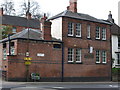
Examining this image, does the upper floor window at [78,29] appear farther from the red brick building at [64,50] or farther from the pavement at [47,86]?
the pavement at [47,86]

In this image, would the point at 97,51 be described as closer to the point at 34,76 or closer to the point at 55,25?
the point at 55,25

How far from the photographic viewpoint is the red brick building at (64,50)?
91.6 feet

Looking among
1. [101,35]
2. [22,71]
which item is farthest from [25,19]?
[22,71]

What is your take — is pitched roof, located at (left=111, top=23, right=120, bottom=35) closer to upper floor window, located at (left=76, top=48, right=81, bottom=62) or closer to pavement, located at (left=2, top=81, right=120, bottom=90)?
upper floor window, located at (left=76, top=48, right=81, bottom=62)

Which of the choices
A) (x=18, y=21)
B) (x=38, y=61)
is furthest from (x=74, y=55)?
(x=18, y=21)

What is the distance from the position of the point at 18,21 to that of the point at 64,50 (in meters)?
35.5

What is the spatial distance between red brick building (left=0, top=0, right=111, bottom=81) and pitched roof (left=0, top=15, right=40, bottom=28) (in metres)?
28.4

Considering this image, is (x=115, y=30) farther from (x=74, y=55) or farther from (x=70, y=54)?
(x=70, y=54)

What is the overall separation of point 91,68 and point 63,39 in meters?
6.03

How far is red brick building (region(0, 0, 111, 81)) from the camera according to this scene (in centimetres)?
2792

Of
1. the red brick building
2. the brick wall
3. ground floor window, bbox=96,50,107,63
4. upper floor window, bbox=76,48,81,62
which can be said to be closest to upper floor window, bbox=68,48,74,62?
the red brick building

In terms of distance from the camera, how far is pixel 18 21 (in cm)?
6400

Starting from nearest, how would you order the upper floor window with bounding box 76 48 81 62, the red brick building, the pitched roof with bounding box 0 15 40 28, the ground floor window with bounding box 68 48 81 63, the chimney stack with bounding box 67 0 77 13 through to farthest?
the red brick building, the ground floor window with bounding box 68 48 81 63, the upper floor window with bounding box 76 48 81 62, the chimney stack with bounding box 67 0 77 13, the pitched roof with bounding box 0 15 40 28

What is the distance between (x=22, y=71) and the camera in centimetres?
2770
